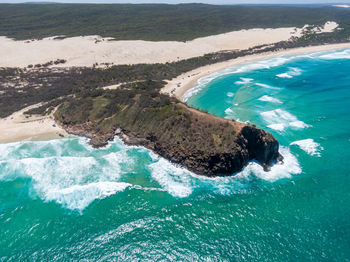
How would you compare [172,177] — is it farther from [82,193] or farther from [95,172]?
[82,193]

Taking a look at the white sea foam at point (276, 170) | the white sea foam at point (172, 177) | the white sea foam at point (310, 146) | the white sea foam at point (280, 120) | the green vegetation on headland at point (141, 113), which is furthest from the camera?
the white sea foam at point (280, 120)

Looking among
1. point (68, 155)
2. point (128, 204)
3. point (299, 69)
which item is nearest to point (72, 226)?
point (128, 204)

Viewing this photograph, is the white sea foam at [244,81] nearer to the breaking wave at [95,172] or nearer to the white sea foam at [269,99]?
the white sea foam at [269,99]

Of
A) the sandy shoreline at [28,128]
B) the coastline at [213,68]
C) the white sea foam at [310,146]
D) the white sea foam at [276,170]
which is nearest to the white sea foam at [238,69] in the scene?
the coastline at [213,68]

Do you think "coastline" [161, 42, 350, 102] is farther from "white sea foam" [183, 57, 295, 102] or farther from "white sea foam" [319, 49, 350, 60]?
"white sea foam" [319, 49, 350, 60]

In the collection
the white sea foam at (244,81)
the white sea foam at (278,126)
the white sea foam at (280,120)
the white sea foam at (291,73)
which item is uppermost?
the white sea foam at (291,73)

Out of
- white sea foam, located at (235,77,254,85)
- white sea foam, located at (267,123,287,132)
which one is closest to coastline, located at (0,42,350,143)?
white sea foam, located at (235,77,254,85)

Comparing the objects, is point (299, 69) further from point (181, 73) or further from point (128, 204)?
point (128, 204)
